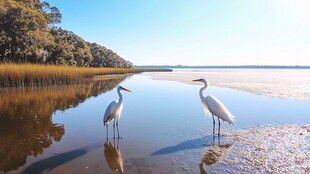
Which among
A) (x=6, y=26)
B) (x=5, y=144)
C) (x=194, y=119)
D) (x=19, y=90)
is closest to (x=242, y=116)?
(x=194, y=119)

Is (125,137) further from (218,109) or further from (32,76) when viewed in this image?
(32,76)

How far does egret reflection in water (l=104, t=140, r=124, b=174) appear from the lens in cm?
456

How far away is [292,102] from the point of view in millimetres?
11625

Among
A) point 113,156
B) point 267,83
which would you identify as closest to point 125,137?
point 113,156

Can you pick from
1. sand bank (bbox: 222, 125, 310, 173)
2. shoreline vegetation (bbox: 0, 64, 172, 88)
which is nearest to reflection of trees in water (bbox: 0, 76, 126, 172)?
sand bank (bbox: 222, 125, 310, 173)

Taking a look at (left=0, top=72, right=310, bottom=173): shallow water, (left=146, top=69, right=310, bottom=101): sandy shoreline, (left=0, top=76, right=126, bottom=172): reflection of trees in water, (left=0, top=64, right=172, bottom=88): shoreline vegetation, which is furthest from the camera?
(left=0, top=64, right=172, bottom=88): shoreline vegetation

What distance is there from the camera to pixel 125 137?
6.42 metres

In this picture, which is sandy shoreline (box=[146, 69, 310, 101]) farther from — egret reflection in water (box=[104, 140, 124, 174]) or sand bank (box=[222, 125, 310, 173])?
egret reflection in water (box=[104, 140, 124, 174])

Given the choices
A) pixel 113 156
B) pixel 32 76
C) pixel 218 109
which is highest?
pixel 32 76

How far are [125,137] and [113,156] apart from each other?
131 centimetres

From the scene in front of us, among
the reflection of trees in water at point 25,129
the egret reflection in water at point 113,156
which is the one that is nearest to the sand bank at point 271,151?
the egret reflection in water at point 113,156

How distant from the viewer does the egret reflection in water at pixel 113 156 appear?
4559 mm

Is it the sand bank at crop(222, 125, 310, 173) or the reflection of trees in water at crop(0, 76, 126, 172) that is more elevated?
the reflection of trees in water at crop(0, 76, 126, 172)

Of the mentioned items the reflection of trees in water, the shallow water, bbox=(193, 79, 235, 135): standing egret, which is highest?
bbox=(193, 79, 235, 135): standing egret
